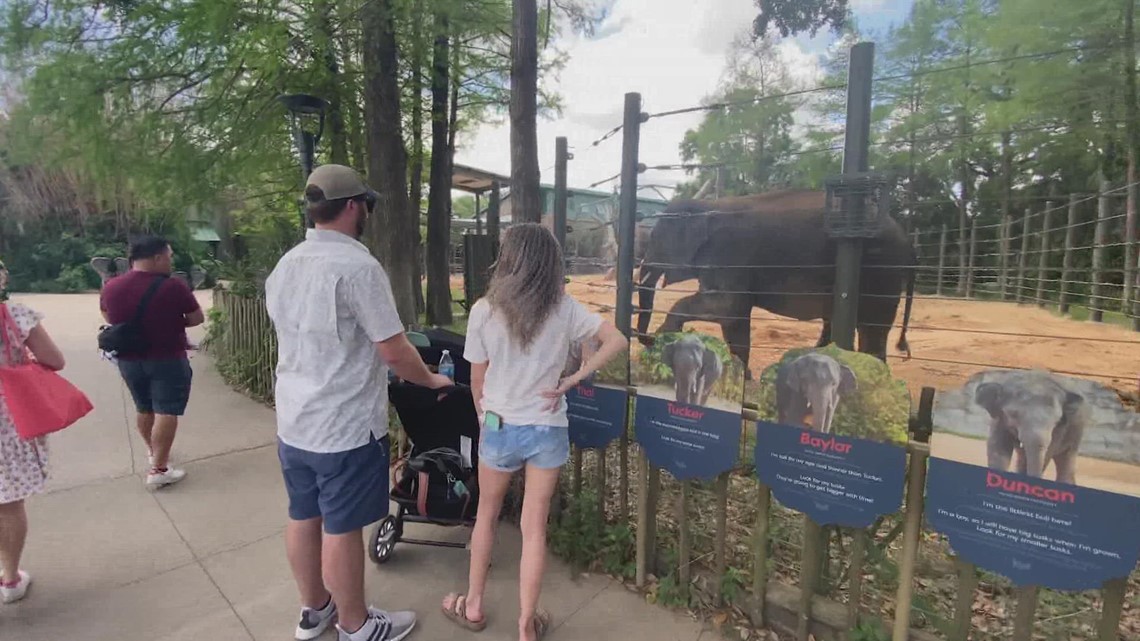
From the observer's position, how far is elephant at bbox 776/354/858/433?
224 centimetres

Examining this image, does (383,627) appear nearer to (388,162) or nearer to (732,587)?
(732,587)

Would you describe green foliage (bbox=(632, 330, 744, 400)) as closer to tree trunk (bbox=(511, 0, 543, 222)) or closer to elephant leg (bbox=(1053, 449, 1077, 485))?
elephant leg (bbox=(1053, 449, 1077, 485))

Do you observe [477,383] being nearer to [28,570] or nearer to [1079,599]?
[28,570]

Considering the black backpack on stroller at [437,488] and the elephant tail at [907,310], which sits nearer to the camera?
the black backpack on stroller at [437,488]

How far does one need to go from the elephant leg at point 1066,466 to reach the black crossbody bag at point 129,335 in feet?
15.2

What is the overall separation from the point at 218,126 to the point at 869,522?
777 cm

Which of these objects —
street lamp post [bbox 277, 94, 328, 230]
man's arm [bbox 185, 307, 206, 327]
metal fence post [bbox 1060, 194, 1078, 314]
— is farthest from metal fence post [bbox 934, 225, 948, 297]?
man's arm [bbox 185, 307, 206, 327]

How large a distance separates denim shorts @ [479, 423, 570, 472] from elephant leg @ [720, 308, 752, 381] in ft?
9.27

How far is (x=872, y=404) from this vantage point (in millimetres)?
2178

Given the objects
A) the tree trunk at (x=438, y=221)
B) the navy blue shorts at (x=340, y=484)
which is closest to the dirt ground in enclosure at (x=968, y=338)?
the navy blue shorts at (x=340, y=484)

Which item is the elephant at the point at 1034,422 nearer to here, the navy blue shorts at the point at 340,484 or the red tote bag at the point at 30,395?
the navy blue shorts at the point at 340,484

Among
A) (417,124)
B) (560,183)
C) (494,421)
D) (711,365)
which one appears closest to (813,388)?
(711,365)

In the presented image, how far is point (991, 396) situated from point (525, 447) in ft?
5.24

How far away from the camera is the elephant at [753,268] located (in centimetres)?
436
